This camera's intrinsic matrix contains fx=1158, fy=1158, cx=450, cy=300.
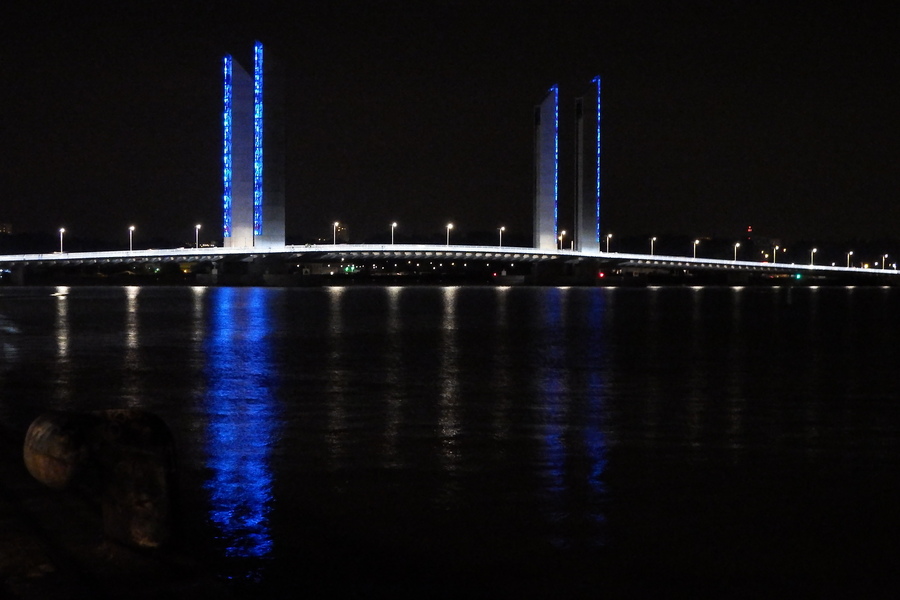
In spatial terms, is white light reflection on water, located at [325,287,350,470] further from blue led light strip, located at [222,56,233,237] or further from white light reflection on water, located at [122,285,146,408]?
blue led light strip, located at [222,56,233,237]

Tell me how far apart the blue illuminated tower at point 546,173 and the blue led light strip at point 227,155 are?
19.5 metres

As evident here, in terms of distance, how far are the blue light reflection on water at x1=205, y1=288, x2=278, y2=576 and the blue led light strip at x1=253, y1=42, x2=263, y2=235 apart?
47.5 meters

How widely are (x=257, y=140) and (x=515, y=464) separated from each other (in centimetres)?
5870

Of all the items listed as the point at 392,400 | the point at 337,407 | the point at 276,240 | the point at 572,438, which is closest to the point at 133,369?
the point at 392,400

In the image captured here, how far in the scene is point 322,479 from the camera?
6.06 meters

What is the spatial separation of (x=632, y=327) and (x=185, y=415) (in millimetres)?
16608

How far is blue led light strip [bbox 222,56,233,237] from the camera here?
211ft

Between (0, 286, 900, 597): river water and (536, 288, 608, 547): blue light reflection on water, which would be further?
(536, 288, 608, 547): blue light reflection on water

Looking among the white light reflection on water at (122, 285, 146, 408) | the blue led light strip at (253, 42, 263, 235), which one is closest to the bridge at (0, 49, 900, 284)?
the blue led light strip at (253, 42, 263, 235)

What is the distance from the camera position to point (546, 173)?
7481 cm

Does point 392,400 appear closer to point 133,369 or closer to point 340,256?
point 133,369

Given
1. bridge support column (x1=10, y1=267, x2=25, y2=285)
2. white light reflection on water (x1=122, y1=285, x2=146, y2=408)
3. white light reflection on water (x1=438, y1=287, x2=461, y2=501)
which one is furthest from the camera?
bridge support column (x1=10, y1=267, x2=25, y2=285)

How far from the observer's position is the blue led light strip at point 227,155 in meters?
64.4

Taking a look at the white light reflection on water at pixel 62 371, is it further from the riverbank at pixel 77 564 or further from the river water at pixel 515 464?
the riverbank at pixel 77 564
